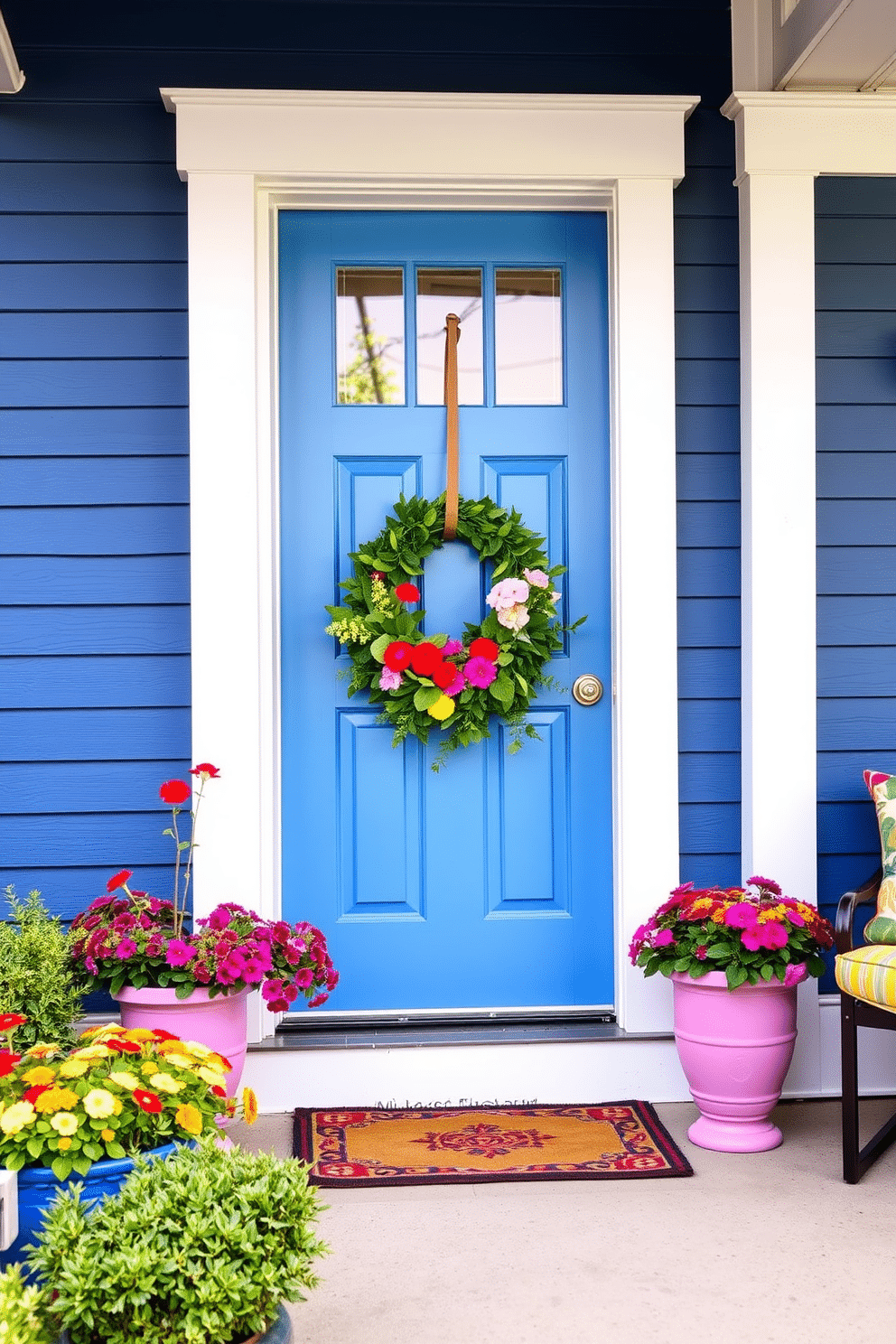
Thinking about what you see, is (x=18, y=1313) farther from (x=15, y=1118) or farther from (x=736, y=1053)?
(x=736, y=1053)

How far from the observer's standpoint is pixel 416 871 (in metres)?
3.08

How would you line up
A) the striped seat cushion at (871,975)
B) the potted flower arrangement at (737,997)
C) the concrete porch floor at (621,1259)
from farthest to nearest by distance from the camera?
1. the potted flower arrangement at (737,997)
2. the striped seat cushion at (871,975)
3. the concrete porch floor at (621,1259)

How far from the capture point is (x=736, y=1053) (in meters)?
2.63

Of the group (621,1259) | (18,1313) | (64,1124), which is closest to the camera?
(18,1313)

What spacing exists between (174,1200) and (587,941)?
5.62ft

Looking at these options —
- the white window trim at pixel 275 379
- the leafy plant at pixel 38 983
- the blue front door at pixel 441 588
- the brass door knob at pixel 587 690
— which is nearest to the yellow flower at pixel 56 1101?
the leafy plant at pixel 38 983

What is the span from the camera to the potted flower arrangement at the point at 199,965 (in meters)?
2.57

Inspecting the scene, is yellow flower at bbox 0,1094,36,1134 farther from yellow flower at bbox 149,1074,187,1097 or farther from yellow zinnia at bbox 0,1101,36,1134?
yellow flower at bbox 149,1074,187,1097

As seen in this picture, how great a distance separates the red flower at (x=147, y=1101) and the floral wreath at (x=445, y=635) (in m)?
1.39

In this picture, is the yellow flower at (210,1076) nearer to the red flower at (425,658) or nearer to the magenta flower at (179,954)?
the magenta flower at (179,954)

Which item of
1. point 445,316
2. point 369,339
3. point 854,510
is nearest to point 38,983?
point 369,339

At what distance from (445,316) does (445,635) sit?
0.83 meters

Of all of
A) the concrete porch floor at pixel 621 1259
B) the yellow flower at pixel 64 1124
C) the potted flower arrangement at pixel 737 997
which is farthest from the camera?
the potted flower arrangement at pixel 737 997

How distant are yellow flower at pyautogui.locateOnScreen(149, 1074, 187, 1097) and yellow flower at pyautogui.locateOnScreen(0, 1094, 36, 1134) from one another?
0.57 ft
